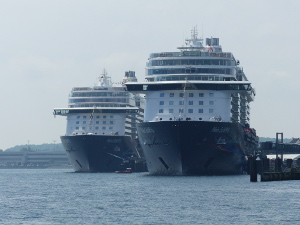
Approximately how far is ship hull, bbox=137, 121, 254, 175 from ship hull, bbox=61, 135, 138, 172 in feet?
145

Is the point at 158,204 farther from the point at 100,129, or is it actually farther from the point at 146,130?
the point at 100,129

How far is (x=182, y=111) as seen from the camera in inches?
4653

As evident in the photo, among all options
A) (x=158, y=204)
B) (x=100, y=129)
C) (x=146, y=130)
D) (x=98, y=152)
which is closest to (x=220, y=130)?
(x=146, y=130)

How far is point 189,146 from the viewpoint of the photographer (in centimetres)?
11462

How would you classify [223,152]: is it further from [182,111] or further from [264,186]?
[264,186]

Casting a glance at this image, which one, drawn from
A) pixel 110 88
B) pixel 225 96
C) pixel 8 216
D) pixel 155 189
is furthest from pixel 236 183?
pixel 110 88

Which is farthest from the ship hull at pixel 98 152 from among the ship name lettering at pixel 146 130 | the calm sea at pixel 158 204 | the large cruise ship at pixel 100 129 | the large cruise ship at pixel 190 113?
the calm sea at pixel 158 204

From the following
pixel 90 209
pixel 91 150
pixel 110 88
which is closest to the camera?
pixel 90 209

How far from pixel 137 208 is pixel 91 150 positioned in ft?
308

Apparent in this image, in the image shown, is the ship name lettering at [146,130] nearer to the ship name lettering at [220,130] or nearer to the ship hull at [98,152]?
the ship name lettering at [220,130]

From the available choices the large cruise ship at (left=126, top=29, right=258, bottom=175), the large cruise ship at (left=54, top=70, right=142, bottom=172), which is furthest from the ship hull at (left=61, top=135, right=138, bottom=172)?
the large cruise ship at (left=126, top=29, right=258, bottom=175)

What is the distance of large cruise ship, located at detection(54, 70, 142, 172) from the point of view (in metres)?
166

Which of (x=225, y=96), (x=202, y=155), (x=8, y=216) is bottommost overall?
(x=8, y=216)

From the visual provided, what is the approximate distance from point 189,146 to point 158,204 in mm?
40743
